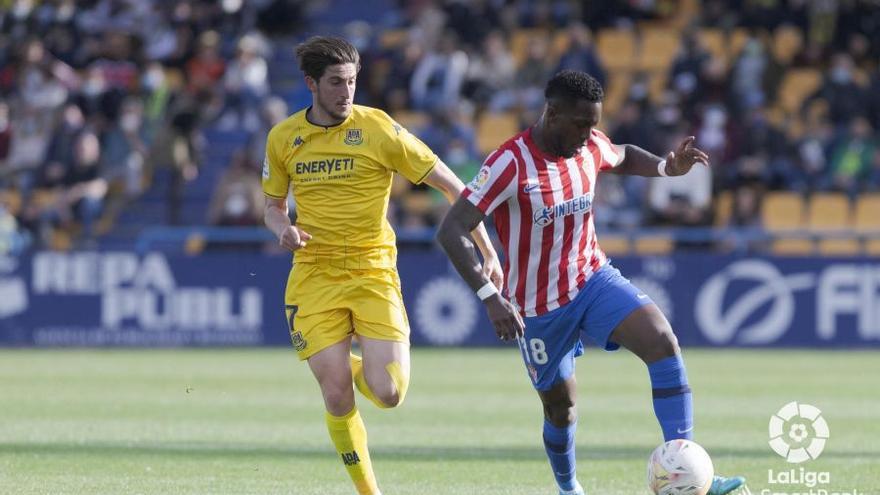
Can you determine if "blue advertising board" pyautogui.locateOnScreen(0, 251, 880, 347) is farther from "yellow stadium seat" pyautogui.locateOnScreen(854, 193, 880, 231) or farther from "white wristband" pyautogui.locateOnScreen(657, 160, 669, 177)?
"white wristband" pyautogui.locateOnScreen(657, 160, 669, 177)

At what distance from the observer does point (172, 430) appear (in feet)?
40.4

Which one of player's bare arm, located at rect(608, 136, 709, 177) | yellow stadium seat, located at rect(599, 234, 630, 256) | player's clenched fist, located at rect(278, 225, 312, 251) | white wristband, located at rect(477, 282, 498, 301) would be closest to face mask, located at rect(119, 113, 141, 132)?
yellow stadium seat, located at rect(599, 234, 630, 256)

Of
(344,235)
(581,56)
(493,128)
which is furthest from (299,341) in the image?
(493,128)

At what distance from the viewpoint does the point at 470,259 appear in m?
7.96

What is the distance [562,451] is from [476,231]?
127 centimetres

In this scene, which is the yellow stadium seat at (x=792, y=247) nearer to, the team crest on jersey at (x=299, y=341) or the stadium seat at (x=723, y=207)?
the stadium seat at (x=723, y=207)

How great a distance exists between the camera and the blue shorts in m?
8.20

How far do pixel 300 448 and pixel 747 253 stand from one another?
10518 millimetres

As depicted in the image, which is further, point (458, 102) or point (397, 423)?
point (458, 102)

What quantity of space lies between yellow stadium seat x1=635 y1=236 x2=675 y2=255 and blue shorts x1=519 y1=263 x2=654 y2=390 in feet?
41.6

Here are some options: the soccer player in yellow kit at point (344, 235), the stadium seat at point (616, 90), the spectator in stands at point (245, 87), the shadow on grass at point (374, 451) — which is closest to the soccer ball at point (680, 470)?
the soccer player in yellow kit at point (344, 235)

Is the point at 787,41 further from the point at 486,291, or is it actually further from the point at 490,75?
the point at 486,291

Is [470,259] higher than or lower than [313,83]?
lower

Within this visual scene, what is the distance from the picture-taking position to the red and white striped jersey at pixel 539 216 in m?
8.20
